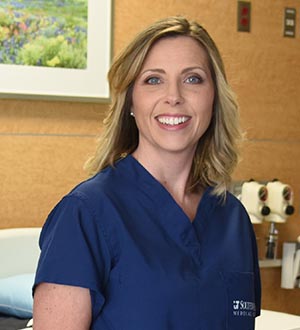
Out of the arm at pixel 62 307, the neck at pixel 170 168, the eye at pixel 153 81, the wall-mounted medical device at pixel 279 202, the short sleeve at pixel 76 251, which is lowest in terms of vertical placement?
the wall-mounted medical device at pixel 279 202

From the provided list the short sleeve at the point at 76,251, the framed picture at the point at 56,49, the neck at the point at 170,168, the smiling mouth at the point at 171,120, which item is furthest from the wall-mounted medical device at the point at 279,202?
Result: the short sleeve at the point at 76,251

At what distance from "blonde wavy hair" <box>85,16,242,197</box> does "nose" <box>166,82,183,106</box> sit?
0.08 metres

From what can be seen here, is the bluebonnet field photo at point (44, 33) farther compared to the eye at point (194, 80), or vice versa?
the bluebonnet field photo at point (44, 33)

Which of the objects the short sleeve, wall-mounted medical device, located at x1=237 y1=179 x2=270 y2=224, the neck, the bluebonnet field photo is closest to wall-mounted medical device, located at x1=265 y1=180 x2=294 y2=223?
wall-mounted medical device, located at x1=237 y1=179 x2=270 y2=224

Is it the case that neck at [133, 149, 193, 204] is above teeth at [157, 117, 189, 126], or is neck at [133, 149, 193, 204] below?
below

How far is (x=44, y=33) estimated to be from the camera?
8.82ft

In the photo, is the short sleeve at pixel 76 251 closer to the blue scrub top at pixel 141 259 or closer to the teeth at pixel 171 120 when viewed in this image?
the blue scrub top at pixel 141 259

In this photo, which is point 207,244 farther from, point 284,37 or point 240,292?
point 284,37

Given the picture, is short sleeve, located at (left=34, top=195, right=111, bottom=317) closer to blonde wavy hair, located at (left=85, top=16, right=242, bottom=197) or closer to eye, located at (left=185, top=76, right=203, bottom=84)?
blonde wavy hair, located at (left=85, top=16, right=242, bottom=197)

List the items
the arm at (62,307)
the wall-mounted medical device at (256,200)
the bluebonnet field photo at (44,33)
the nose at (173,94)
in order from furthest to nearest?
the wall-mounted medical device at (256,200), the bluebonnet field photo at (44,33), the nose at (173,94), the arm at (62,307)

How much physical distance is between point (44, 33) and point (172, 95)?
134 centimetres

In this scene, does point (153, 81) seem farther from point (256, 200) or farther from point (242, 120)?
point (242, 120)

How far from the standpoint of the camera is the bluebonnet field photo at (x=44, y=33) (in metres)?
2.62

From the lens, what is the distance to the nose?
1.48 m
